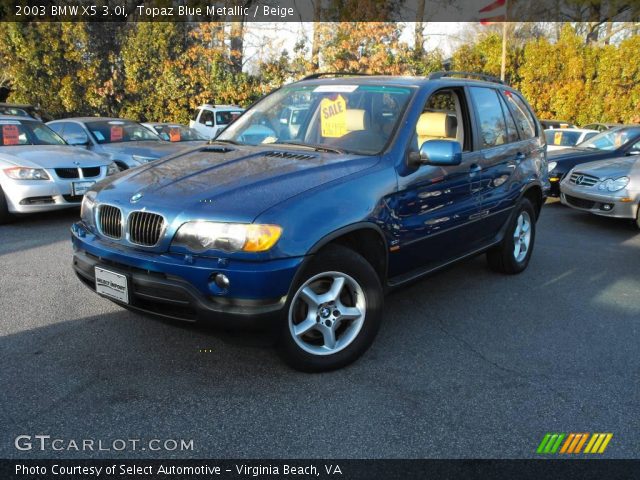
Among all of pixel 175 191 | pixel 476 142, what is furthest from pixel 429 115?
pixel 175 191

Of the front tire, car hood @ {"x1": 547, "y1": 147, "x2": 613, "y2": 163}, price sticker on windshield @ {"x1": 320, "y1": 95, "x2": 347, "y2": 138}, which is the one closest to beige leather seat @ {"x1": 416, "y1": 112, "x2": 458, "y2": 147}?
price sticker on windshield @ {"x1": 320, "y1": 95, "x2": 347, "y2": 138}

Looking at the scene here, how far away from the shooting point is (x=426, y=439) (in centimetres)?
271

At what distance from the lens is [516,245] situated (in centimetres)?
552

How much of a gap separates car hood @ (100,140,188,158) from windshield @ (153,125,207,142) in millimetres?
1716

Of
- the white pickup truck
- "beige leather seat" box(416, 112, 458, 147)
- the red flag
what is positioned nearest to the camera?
"beige leather seat" box(416, 112, 458, 147)

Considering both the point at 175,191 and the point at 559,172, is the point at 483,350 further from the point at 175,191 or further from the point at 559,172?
the point at 559,172

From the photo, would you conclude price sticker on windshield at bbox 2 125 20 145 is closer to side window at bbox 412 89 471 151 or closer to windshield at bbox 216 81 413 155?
windshield at bbox 216 81 413 155

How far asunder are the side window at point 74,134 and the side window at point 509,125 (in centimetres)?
715

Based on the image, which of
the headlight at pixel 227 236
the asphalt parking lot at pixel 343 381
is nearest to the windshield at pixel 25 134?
the asphalt parking lot at pixel 343 381

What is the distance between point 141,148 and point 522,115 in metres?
6.33

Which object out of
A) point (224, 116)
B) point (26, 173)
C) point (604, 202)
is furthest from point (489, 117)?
point (224, 116)

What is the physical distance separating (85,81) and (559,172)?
16.9 metres

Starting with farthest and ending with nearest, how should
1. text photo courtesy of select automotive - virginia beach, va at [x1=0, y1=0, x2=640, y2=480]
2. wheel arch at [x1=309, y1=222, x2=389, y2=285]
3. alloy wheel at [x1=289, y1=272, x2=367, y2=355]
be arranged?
wheel arch at [x1=309, y1=222, x2=389, y2=285], alloy wheel at [x1=289, y1=272, x2=367, y2=355], text photo courtesy of select automotive - virginia beach, va at [x1=0, y1=0, x2=640, y2=480]

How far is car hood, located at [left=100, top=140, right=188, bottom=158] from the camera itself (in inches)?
356
